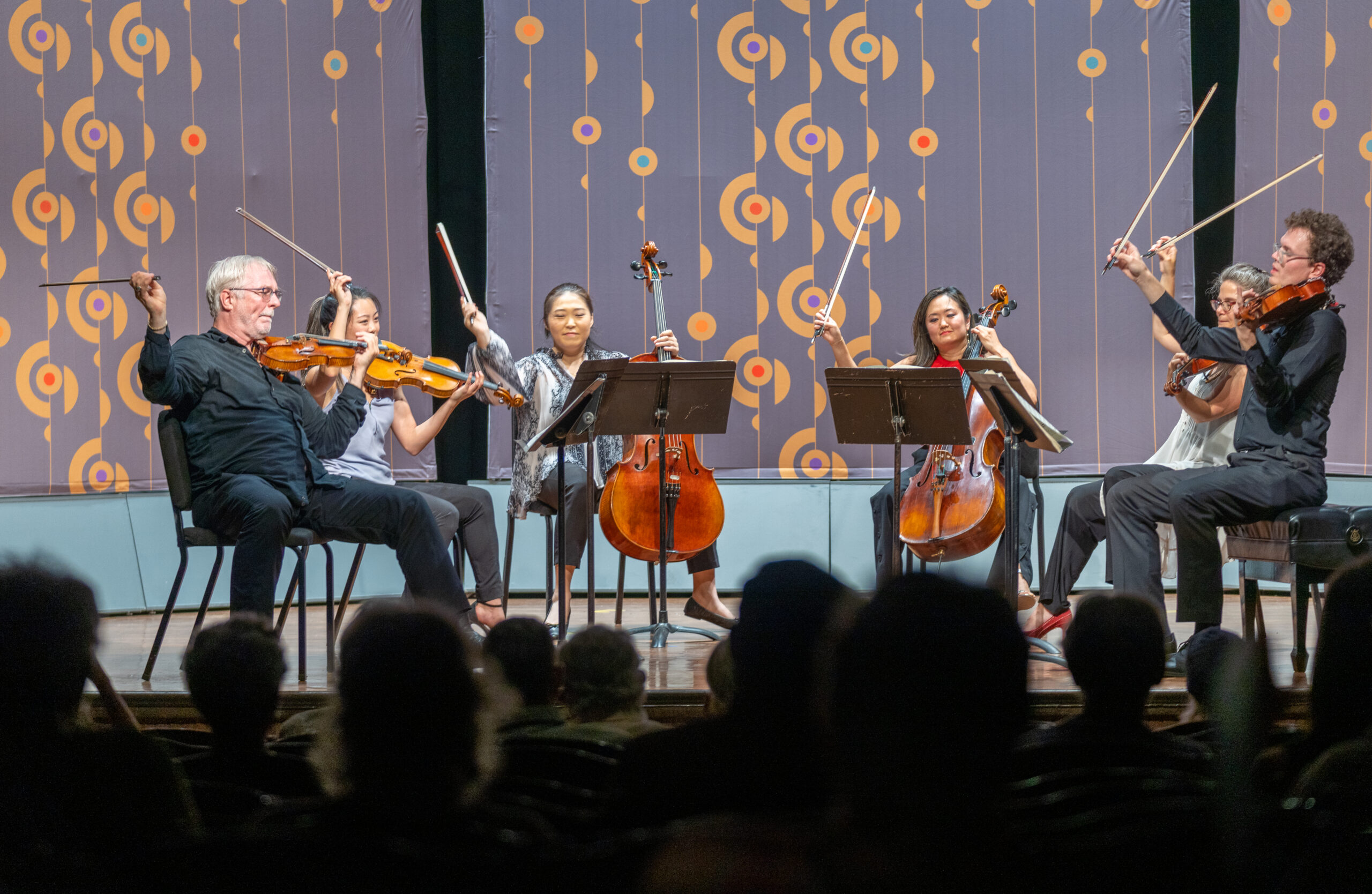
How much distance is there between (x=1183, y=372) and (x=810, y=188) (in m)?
1.86

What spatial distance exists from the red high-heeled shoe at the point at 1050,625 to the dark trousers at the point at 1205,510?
0.39 m

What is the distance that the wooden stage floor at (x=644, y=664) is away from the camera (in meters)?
2.76

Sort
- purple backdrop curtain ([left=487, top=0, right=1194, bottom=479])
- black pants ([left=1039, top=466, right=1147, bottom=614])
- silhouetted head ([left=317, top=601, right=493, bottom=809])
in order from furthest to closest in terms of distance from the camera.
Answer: purple backdrop curtain ([left=487, top=0, right=1194, bottom=479]) → black pants ([left=1039, top=466, right=1147, bottom=614]) → silhouetted head ([left=317, top=601, right=493, bottom=809])

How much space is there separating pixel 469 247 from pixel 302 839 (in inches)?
171

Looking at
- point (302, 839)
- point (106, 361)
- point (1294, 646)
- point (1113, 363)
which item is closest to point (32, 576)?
point (302, 839)

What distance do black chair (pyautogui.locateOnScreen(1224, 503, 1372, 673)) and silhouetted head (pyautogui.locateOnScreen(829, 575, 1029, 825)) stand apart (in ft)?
7.38

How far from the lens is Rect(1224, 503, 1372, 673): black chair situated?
305 centimetres

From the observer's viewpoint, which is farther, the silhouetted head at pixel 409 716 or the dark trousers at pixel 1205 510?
the dark trousers at pixel 1205 510

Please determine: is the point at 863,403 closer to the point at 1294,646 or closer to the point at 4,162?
the point at 1294,646

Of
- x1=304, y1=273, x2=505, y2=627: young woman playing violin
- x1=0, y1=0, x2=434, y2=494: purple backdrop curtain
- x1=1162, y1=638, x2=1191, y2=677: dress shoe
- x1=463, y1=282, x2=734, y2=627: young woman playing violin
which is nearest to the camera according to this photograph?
x1=1162, y1=638, x2=1191, y2=677: dress shoe

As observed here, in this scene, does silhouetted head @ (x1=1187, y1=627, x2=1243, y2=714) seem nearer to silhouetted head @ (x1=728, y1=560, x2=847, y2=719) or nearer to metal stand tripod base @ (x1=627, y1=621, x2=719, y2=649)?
silhouetted head @ (x1=728, y1=560, x2=847, y2=719)

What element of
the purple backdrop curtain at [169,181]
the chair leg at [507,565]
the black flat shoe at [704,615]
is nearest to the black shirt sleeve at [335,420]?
the chair leg at [507,565]

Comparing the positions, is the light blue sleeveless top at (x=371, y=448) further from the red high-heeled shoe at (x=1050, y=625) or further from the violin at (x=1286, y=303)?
the violin at (x=1286, y=303)

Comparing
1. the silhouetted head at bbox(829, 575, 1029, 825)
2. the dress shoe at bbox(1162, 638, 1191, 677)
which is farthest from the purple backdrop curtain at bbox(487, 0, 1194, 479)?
the silhouetted head at bbox(829, 575, 1029, 825)
